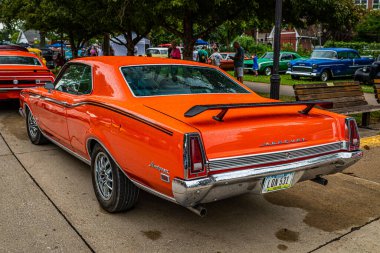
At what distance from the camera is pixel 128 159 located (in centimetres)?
350

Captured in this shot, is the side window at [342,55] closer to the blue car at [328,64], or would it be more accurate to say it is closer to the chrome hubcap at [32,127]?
the blue car at [328,64]

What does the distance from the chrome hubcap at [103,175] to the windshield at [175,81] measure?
75 cm

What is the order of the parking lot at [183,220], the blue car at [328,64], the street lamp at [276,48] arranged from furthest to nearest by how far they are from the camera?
the blue car at [328,64] < the street lamp at [276,48] < the parking lot at [183,220]

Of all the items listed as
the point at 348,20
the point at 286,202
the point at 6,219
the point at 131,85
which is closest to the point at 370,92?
the point at 348,20

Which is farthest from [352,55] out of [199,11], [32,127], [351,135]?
[351,135]

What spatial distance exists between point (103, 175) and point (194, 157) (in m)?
1.47

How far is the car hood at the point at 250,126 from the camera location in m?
3.12

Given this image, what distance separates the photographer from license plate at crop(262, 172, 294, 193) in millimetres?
3324

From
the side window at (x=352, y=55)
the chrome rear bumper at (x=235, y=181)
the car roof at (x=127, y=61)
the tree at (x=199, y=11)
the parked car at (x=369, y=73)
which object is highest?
the tree at (x=199, y=11)

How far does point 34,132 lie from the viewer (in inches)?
260

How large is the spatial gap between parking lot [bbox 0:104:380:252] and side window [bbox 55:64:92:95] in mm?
A: 1103

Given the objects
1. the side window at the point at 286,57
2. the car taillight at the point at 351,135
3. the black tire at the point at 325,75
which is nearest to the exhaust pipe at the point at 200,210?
the car taillight at the point at 351,135

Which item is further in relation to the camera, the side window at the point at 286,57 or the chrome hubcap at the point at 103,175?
the side window at the point at 286,57

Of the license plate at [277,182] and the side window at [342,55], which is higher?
the side window at [342,55]
